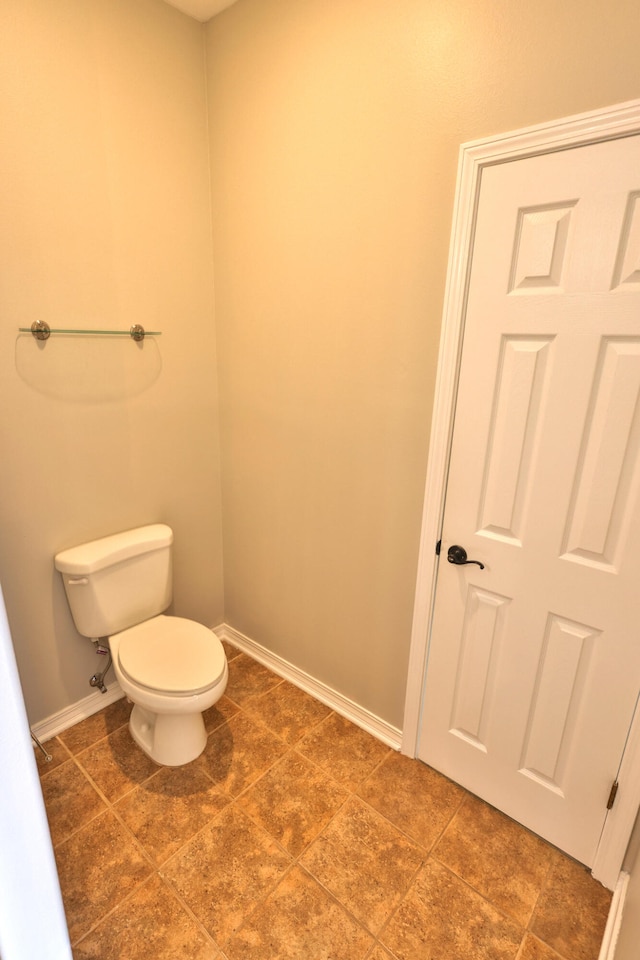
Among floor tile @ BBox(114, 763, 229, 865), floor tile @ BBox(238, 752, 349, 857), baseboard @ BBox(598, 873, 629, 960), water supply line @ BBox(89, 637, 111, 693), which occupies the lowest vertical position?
floor tile @ BBox(114, 763, 229, 865)

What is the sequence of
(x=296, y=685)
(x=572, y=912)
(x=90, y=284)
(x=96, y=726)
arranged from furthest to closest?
(x=296, y=685), (x=96, y=726), (x=90, y=284), (x=572, y=912)

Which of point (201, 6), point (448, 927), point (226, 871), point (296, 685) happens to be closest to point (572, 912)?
point (448, 927)

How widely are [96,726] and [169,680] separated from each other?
0.64m

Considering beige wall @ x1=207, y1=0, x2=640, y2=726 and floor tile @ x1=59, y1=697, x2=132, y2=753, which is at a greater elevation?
beige wall @ x1=207, y1=0, x2=640, y2=726

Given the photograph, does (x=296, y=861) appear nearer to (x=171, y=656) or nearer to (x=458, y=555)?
(x=171, y=656)

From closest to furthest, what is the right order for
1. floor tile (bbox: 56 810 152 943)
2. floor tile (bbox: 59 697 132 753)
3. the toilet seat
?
1. floor tile (bbox: 56 810 152 943)
2. the toilet seat
3. floor tile (bbox: 59 697 132 753)

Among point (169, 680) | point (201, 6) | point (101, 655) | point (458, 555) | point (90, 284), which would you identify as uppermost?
point (201, 6)

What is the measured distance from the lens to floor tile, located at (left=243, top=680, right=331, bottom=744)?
199 cm

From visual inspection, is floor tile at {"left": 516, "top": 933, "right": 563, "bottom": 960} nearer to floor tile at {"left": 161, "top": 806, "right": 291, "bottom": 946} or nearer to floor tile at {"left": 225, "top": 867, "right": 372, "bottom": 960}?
floor tile at {"left": 225, "top": 867, "right": 372, "bottom": 960}

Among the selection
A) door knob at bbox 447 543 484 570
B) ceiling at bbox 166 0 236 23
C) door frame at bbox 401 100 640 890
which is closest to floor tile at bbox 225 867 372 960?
door frame at bbox 401 100 640 890

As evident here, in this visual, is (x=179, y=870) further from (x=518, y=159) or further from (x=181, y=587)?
(x=518, y=159)

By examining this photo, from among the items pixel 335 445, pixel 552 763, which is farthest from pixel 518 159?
pixel 552 763

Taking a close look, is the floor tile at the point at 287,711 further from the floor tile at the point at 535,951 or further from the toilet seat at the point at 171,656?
the floor tile at the point at 535,951

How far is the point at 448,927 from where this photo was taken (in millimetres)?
1324
